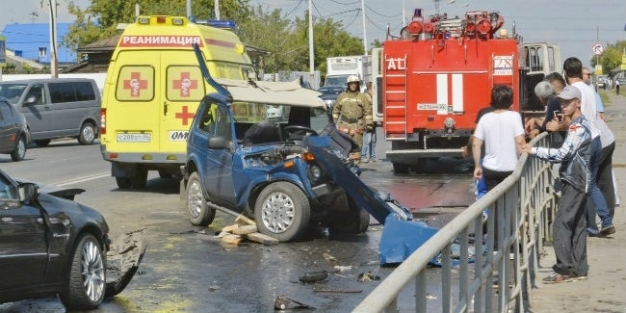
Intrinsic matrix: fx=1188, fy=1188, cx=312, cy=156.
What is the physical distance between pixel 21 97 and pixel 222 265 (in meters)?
23.9

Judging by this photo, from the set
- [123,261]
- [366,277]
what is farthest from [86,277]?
[366,277]

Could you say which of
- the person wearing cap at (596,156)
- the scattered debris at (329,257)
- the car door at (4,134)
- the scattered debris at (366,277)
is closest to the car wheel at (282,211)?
the scattered debris at (329,257)

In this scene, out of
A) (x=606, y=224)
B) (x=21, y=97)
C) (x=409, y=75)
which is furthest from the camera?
(x=21, y=97)

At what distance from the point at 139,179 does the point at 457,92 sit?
5929 mm

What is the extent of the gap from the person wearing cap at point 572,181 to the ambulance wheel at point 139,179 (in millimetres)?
11164

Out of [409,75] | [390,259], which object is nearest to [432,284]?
[390,259]

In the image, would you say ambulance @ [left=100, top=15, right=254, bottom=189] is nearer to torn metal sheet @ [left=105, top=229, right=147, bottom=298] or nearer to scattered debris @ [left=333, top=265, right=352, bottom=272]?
torn metal sheet @ [left=105, top=229, right=147, bottom=298]

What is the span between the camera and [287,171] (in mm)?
13125

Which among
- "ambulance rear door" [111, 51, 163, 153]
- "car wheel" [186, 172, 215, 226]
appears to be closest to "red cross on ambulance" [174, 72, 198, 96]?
"ambulance rear door" [111, 51, 163, 153]

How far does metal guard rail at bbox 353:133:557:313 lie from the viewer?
3850 mm

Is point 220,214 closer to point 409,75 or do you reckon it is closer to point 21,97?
point 409,75

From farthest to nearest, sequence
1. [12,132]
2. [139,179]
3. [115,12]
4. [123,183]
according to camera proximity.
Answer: [115,12]
[12,132]
[123,183]
[139,179]

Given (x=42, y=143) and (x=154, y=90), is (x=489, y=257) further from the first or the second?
(x=42, y=143)

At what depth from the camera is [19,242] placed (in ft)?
27.3
